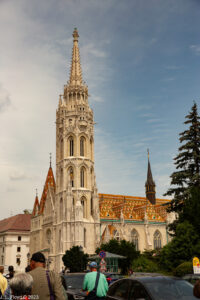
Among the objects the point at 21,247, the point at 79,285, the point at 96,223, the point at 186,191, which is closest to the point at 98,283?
the point at 79,285

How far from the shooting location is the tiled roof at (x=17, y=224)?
285 feet

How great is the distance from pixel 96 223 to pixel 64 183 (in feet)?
30.2

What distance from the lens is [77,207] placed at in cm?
6156

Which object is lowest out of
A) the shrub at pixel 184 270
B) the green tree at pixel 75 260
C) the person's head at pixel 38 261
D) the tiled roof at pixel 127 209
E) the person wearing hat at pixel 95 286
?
the green tree at pixel 75 260

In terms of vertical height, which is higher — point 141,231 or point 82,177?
point 82,177

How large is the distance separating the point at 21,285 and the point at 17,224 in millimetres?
87028

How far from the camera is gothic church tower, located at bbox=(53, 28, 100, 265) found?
61.1 meters

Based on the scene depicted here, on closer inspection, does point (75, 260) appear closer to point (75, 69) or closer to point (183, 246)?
point (183, 246)

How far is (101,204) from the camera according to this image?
244ft

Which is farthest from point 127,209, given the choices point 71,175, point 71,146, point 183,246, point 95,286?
point 95,286

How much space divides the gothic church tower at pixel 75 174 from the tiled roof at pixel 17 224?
83.4ft

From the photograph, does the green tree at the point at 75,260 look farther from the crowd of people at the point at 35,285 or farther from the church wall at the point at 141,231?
the crowd of people at the point at 35,285

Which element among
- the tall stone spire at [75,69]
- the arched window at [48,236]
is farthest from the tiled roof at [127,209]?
the tall stone spire at [75,69]

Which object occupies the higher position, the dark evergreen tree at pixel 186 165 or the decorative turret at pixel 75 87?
the decorative turret at pixel 75 87
